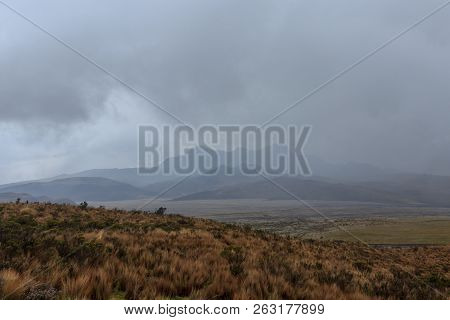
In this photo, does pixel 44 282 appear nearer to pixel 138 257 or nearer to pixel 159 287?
pixel 159 287

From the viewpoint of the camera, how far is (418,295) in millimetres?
8664

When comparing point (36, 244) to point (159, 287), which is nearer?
point (159, 287)

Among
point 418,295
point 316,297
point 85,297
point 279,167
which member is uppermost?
point 279,167

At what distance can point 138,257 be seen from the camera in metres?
9.26

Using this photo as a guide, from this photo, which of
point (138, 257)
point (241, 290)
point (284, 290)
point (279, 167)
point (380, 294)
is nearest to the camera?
point (241, 290)

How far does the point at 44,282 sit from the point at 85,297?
914 millimetres

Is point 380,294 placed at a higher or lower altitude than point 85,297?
lower

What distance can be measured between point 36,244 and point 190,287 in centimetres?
501

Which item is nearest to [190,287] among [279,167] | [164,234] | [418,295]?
[418,295]
